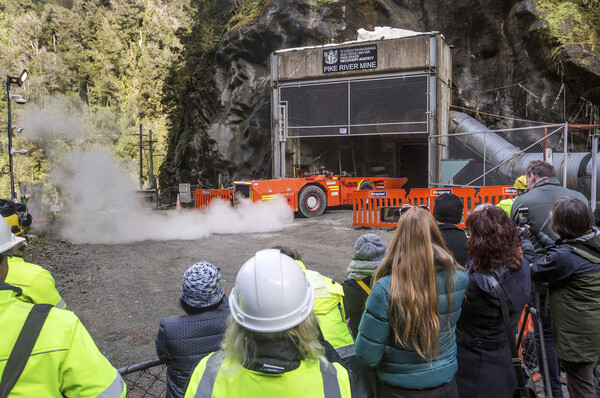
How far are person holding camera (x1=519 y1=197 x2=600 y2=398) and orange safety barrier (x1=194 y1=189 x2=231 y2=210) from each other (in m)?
13.1

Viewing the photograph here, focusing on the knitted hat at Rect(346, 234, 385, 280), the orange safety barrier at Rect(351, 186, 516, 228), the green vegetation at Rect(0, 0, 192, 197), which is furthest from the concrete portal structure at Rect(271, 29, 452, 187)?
the green vegetation at Rect(0, 0, 192, 197)

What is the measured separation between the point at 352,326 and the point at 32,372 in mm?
2021

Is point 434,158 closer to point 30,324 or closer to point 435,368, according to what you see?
point 435,368

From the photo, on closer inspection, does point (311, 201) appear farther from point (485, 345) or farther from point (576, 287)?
point (485, 345)

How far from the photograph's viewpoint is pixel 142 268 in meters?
8.77

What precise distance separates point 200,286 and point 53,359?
0.93m

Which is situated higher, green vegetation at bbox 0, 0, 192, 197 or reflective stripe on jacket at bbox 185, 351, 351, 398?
green vegetation at bbox 0, 0, 192, 197

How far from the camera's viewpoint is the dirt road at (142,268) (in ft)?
17.8

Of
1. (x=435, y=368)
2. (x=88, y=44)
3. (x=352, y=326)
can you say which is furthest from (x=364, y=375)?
(x=88, y=44)

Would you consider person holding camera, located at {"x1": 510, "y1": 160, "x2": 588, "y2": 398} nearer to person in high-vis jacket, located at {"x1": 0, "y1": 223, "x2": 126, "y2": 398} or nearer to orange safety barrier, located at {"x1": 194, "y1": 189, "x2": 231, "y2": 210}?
person in high-vis jacket, located at {"x1": 0, "y1": 223, "x2": 126, "y2": 398}

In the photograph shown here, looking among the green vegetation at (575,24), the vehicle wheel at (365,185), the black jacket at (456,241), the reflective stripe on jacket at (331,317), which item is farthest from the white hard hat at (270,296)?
the green vegetation at (575,24)

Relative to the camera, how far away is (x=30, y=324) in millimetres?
1482

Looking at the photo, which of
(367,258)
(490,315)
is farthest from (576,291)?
(367,258)

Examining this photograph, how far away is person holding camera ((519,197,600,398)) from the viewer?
290 centimetres
